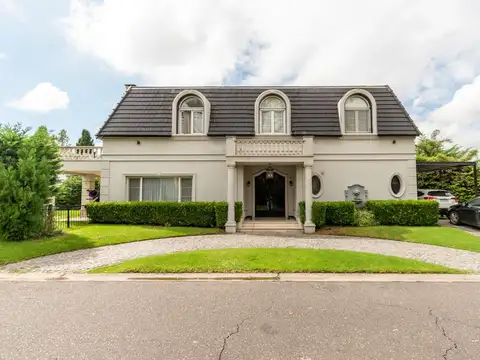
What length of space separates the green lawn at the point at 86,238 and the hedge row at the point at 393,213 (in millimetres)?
5400

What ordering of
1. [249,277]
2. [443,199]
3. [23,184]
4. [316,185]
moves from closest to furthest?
1. [249,277]
2. [23,184]
3. [316,185]
4. [443,199]

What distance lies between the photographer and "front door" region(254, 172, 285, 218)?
48.4ft

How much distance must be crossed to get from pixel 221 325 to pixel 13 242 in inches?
355

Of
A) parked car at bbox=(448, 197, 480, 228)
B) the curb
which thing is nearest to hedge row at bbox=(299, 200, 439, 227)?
parked car at bbox=(448, 197, 480, 228)

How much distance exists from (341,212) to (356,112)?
5974mm

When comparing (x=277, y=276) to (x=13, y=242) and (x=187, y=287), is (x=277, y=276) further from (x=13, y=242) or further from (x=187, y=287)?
(x=13, y=242)

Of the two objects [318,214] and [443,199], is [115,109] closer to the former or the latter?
[318,214]

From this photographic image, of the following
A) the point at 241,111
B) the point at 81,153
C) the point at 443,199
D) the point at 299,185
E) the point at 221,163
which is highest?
the point at 241,111

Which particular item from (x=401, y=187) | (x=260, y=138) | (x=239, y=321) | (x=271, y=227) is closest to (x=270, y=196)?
(x=271, y=227)

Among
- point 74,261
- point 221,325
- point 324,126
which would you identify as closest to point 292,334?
point 221,325

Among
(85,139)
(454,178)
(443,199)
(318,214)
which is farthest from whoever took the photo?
(85,139)

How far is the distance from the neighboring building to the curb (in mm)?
7774

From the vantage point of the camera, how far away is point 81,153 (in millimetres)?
15719

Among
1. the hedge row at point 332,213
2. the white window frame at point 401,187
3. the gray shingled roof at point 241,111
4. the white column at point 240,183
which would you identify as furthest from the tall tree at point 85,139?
the white window frame at point 401,187
